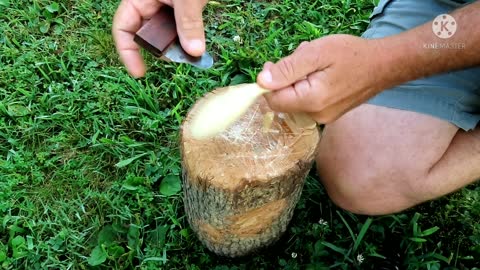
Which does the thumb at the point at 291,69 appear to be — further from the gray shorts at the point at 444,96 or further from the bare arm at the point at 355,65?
the gray shorts at the point at 444,96

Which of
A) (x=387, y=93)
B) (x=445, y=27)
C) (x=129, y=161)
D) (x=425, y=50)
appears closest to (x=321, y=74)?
(x=425, y=50)

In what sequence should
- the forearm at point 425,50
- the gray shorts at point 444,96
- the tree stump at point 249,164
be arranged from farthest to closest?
the gray shorts at point 444,96, the tree stump at point 249,164, the forearm at point 425,50

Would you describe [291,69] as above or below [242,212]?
above

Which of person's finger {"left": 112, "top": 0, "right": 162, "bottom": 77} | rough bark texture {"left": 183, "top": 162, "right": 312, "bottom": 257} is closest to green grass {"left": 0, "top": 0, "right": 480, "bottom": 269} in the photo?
rough bark texture {"left": 183, "top": 162, "right": 312, "bottom": 257}

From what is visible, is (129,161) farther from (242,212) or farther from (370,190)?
(370,190)

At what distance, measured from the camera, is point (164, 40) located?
→ 55.4 inches

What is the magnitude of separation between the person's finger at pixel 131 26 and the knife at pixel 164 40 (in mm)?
124

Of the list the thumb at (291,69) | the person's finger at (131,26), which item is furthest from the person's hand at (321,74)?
the person's finger at (131,26)

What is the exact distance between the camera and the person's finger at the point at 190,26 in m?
1.41

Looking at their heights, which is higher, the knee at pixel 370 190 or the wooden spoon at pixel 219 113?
the wooden spoon at pixel 219 113

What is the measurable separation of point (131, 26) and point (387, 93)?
91 cm

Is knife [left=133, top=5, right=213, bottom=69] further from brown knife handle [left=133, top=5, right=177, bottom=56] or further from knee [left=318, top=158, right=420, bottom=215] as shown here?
knee [left=318, top=158, right=420, bottom=215]

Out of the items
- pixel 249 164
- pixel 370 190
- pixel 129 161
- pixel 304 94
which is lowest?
pixel 129 161

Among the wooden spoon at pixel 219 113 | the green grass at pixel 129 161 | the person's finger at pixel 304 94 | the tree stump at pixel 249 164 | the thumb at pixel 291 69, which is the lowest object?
the green grass at pixel 129 161
